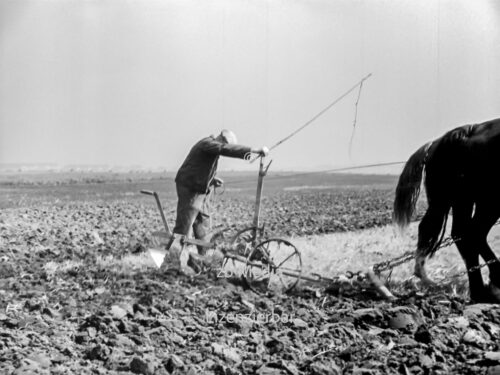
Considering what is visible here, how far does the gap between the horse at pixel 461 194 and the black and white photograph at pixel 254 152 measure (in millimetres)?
11

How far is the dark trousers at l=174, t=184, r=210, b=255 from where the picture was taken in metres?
4.46

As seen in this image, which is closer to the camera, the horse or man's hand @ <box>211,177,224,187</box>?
the horse

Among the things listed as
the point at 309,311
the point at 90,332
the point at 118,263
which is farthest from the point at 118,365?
the point at 118,263

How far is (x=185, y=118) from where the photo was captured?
4.46 metres

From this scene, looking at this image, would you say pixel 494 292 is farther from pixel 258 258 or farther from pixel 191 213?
pixel 191 213

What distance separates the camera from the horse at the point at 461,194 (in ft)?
13.7

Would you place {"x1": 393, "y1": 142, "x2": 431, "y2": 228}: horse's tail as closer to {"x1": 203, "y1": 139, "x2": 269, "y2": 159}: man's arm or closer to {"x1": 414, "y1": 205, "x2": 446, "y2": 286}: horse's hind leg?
{"x1": 414, "y1": 205, "x2": 446, "y2": 286}: horse's hind leg

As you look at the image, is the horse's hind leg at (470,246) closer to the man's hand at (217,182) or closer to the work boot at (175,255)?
the man's hand at (217,182)

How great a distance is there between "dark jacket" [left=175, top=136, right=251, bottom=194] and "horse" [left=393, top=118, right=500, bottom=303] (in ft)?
3.78

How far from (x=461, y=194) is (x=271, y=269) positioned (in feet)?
3.96

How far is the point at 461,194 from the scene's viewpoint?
4242 millimetres

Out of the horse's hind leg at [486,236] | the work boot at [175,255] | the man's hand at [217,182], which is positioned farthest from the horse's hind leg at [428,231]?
the work boot at [175,255]

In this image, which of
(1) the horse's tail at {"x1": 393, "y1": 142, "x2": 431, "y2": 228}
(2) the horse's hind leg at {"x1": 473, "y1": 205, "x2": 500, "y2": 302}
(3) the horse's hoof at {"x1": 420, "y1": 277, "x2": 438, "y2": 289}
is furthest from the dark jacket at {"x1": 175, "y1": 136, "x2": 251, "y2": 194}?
(2) the horse's hind leg at {"x1": 473, "y1": 205, "x2": 500, "y2": 302}

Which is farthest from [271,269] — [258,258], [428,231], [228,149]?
[428,231]
